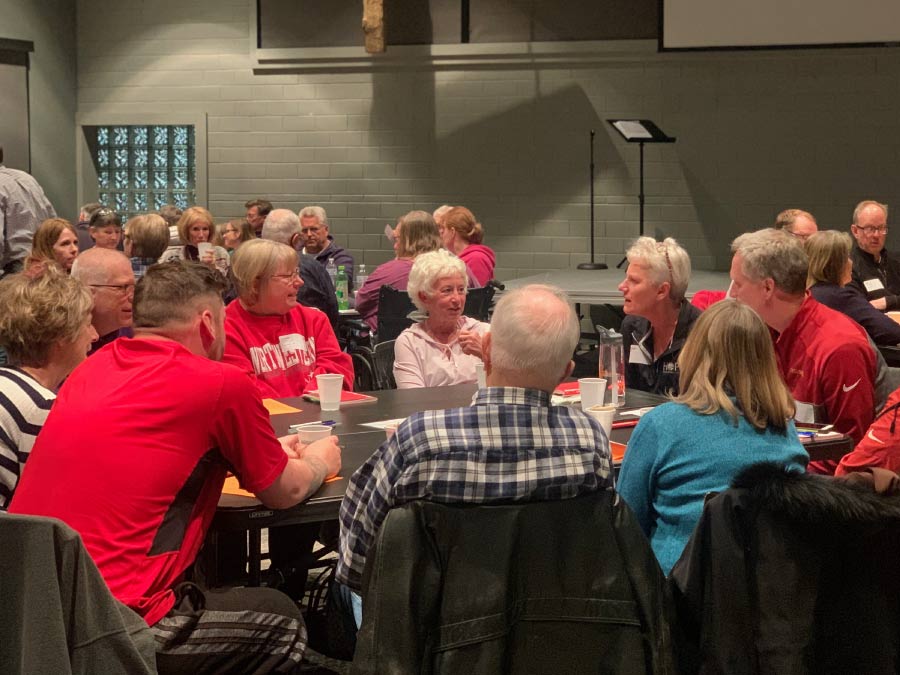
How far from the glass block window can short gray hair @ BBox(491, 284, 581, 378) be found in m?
10.2

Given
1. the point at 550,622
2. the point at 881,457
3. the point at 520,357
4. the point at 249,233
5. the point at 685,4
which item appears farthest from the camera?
the point at 685,4

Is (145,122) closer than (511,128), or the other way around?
(511,128)

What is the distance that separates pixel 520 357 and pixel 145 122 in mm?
10313

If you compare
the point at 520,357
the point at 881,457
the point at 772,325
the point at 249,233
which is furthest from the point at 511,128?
the point at 520,357

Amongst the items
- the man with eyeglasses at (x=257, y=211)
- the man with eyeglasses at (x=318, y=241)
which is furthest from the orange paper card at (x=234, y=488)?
the man with eyeglasses at (x=257, y=211)

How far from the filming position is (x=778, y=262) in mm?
3807

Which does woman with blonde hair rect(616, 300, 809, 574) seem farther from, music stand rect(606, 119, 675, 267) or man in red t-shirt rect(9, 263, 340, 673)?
music stand rect(606, 119, 675, 267)

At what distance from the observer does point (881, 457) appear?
117 inches

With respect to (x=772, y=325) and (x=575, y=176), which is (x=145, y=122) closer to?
(x=575, y=176)

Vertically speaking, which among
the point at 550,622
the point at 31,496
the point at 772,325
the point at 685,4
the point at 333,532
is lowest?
the point at 333,532

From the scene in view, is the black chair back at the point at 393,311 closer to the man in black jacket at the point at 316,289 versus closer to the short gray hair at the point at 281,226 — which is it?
the man in black jacket at the point at 316,289

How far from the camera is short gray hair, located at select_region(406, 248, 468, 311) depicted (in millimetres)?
→ 4242

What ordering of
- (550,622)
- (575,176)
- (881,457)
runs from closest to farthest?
(550,622)
(881,457)
(575,176)

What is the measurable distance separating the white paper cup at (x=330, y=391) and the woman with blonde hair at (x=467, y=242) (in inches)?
158
